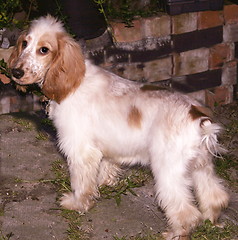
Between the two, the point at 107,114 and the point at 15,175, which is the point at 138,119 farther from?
the point at 15,175

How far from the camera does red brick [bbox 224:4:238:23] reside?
21.9 feet

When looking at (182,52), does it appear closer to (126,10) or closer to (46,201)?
(126,10)

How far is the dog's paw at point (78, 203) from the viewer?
5.07m

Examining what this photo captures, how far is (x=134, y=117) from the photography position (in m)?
4.62

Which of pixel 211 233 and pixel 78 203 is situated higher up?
pixel 78 203

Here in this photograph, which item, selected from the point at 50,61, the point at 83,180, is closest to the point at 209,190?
the point at 83,180

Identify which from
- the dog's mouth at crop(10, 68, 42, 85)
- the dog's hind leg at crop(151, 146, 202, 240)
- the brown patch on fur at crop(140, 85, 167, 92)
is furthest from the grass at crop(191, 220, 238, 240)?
the dog's mouth at crop(10, 68, 42, 85)

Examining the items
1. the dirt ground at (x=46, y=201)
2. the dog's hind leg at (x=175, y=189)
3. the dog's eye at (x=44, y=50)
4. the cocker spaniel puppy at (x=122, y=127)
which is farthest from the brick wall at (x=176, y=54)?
the dog's hind leg at (x=175, y=189)

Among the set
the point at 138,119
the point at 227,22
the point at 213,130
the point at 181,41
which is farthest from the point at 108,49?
the point at 213,130

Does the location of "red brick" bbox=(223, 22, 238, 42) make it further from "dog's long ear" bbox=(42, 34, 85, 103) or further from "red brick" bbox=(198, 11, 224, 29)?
"dog's long ear" bbox=(42, 34, 85, 103)

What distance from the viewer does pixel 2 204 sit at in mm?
5180

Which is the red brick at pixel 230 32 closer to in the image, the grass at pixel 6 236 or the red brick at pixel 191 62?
the red brick at pixel 191 62

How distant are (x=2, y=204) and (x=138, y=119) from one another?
5.30 feet

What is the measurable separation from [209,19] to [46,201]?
3.03 m
